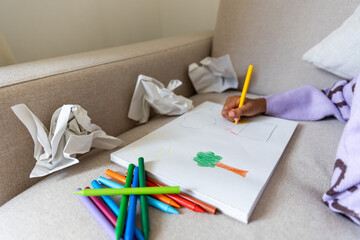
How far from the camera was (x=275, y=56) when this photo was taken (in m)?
0.74

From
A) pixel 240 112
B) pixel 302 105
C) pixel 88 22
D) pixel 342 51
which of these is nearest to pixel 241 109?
pixel 240 112

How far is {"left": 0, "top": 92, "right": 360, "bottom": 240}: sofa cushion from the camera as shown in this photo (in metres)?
0.32

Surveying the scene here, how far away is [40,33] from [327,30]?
0.88 m

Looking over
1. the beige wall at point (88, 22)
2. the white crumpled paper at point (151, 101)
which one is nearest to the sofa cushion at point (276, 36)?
the white crumpled paper at point (151, 101)

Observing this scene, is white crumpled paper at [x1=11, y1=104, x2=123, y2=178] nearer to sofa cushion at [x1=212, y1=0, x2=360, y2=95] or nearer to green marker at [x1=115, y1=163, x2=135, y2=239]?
green marker at [x1=115, y1=163, x2=135, y2=239]

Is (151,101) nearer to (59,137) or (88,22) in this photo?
(59,137)

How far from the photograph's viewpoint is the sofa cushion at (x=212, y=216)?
0.32 meters

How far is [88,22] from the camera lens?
949 mm

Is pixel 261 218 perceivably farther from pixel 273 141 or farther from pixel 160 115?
pixel 160 115

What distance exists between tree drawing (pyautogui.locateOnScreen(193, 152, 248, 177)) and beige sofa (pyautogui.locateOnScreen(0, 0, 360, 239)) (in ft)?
0.18

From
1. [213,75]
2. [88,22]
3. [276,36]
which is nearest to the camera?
[276,36]

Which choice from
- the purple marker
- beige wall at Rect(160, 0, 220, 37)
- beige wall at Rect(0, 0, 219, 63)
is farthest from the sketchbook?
beige wall at Rect(160, 0, 220, 37)

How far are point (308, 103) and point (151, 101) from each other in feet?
1.36

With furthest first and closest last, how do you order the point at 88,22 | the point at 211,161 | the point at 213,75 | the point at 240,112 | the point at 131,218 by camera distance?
the point at 88,22, the point at 213,75, the point at 240,112, the point at 211,161, the point at 131,218
